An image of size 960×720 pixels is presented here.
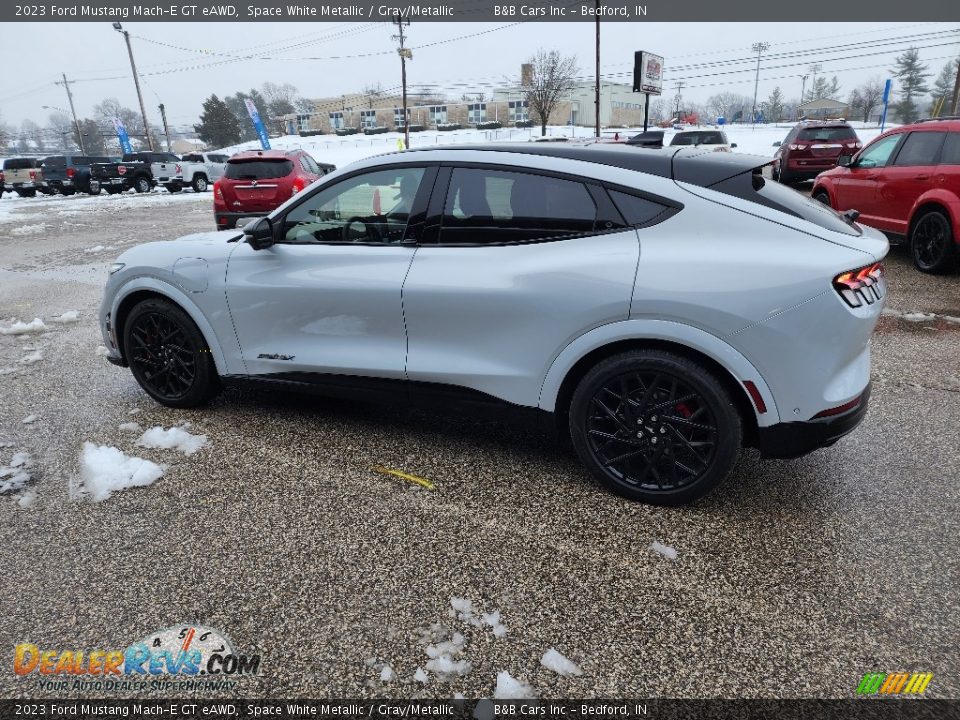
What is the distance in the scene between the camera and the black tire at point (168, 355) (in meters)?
4.02

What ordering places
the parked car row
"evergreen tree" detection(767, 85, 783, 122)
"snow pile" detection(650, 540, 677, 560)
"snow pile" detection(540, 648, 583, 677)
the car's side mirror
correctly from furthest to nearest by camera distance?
"evergreen tree" detection(767, 85, 783, 122) < the parked car row < the car's side mirror < "snow pile" detection(650, 540, 677, 560) < "snow pile" detection(540, 648, 583, 677)

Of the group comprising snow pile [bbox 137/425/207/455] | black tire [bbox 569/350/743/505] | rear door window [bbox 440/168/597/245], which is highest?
rear door window [bbox 440/168/597/245]

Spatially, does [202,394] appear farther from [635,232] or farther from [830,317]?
[830,317]

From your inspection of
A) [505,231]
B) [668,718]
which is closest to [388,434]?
[505,231]

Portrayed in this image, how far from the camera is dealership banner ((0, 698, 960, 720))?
1.92 meters

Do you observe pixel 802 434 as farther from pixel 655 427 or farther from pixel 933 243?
pixel 933 243

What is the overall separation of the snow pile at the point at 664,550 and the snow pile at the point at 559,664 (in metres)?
0.76

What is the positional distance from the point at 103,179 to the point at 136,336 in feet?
96.2

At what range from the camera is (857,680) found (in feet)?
6.67

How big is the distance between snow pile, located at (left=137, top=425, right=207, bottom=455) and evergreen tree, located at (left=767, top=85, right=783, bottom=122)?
457ft

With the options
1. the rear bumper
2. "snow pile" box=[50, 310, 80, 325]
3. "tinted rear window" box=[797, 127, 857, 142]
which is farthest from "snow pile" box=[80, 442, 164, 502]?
"tinted rear window" box=[797, 127, 857, 142]

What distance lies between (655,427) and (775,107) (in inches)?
5701

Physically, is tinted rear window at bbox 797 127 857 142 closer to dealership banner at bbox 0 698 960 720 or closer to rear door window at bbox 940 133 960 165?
rear door window at bbox 940 133 960 165

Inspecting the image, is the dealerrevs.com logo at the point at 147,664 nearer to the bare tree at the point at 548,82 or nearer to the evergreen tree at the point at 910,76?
the bare tree at the point at 548,82
